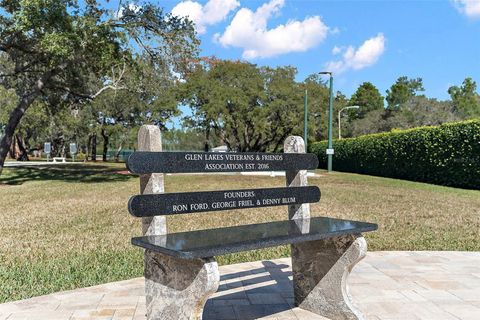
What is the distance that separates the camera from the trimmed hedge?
1631 cm

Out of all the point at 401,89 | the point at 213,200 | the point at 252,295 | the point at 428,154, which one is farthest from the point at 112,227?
the point at 401,89

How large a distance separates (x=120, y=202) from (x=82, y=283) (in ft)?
23.5

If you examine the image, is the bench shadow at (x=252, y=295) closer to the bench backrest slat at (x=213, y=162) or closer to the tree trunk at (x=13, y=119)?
the bench backrest slat at (x=213, y=162)

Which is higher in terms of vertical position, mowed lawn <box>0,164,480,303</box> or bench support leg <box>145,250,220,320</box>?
bench support leg <box>145,250,220,320</box>

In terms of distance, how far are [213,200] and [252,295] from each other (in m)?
1.29

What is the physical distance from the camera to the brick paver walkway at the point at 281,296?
3689mm

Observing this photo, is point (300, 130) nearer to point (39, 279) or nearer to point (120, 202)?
point (120, 202)

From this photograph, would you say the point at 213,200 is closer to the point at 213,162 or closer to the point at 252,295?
the point at 213,162

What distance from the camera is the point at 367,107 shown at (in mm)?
69375

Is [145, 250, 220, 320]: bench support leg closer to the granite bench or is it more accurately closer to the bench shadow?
the granite bench

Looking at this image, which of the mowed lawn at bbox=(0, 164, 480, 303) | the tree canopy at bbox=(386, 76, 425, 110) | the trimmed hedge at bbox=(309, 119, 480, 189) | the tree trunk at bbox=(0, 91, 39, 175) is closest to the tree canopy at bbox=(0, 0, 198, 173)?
the tree trunk at bbox=(0, 91, 39, 175)

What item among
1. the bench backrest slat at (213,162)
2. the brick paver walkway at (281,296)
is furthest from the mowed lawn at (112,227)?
the bench backrest slat at (213,162)

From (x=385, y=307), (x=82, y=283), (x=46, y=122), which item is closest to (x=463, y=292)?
(x=385, y=307)

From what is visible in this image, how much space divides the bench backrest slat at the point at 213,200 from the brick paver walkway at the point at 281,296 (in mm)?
931
